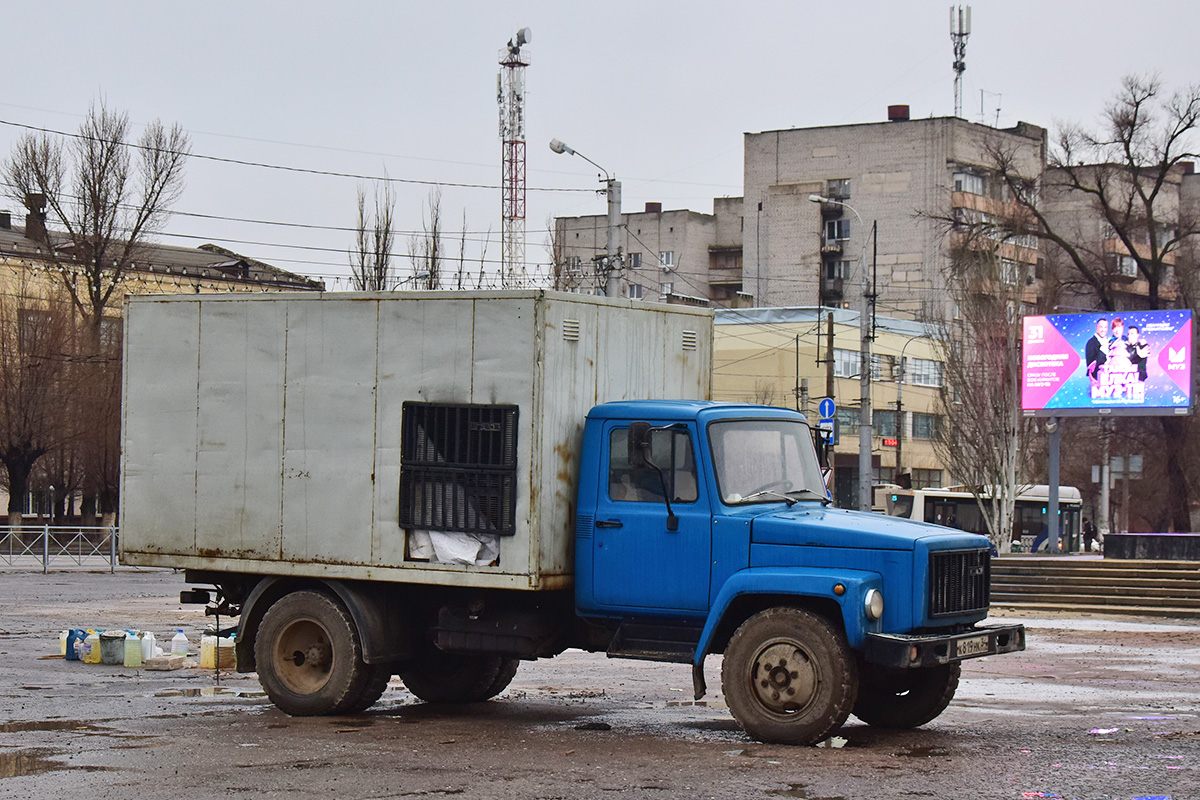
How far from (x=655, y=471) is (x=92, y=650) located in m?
8.19

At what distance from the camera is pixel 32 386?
51219 mm

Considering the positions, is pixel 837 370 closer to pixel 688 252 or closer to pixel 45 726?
pixel 688 252

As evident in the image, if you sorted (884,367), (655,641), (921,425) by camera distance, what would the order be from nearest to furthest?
1. (655,641)
2. (884,367)
3. (921,425)

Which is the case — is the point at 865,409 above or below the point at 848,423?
below

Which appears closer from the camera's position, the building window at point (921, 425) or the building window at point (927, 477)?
the building window at point (921, 425)

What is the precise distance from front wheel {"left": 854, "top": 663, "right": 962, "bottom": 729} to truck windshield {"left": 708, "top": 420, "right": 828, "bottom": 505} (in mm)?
1490

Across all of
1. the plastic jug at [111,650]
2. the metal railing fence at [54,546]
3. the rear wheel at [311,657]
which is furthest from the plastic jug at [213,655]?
the metal railing fence at [54,546]

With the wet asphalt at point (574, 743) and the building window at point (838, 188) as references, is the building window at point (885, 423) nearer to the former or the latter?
the building window at point (838, 188)

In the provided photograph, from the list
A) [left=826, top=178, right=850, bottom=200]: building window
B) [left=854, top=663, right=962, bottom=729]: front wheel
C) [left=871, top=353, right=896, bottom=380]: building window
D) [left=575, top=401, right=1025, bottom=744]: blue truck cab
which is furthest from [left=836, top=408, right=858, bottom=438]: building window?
[left=575, top=401, right=1025, bottom=744]: blue truck cab

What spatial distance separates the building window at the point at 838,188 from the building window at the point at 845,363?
1498 cm

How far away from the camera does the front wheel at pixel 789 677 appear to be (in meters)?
10.3

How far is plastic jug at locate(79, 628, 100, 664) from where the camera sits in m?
16.5

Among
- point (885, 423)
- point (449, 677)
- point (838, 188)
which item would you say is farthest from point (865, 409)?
point (838, 188)

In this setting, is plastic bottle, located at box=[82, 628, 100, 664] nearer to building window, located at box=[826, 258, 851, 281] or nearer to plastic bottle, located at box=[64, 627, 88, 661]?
plastic bottle, located at box=[64, 627, 88, 661]
